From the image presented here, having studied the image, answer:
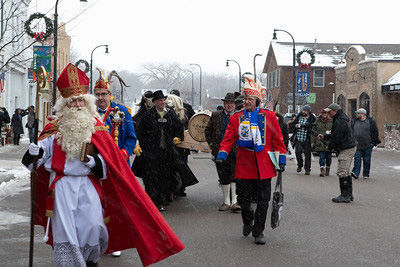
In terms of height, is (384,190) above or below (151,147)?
below

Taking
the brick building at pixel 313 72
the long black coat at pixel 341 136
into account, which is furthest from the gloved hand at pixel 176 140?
the brick building at pixel 313 72

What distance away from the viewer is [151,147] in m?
10.4

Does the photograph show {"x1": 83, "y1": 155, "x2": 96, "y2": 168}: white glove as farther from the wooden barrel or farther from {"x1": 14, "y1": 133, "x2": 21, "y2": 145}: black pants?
{"x1": 14, "y1": 133, "x2": 21, "y2": 145}: black pants

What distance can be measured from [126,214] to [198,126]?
20.4 feet

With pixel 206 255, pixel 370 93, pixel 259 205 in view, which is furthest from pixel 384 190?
pixel 370 93

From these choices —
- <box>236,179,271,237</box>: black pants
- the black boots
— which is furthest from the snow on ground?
the black boots

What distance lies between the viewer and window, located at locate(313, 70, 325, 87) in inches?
2286

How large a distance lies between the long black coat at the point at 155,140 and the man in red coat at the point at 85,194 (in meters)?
4.90

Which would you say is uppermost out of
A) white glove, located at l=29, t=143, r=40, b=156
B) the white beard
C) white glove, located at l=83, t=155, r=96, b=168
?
the white beard

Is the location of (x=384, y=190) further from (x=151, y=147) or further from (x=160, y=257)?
(x=160, y=257)

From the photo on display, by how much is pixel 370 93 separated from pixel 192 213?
30.5 m

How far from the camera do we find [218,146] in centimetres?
1054

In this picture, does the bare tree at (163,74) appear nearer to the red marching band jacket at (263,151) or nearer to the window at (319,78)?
the window at (319,78)

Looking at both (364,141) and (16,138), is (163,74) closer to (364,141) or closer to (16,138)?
A: (16,138)
